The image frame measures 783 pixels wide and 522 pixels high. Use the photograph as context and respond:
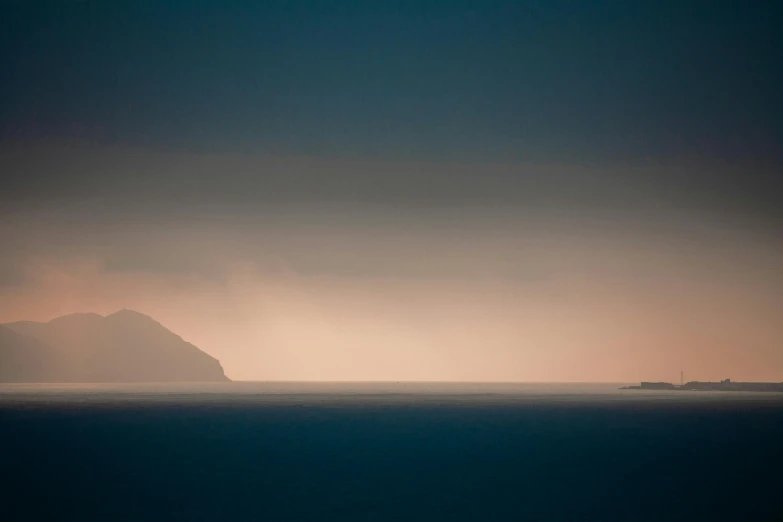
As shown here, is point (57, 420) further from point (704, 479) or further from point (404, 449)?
point (704, 479)

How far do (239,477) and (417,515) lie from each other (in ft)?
69.0

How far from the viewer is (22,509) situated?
52.1 metres

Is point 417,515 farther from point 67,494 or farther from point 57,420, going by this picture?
point 57,420

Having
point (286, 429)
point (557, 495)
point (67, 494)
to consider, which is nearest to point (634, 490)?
point (557, 495)

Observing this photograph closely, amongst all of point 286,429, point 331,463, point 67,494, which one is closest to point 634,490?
point 331,463

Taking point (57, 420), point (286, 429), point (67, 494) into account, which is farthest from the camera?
point (57, 420)

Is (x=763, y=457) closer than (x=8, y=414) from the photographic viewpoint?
Yes

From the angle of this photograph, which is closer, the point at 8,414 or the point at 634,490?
the point at 634,490

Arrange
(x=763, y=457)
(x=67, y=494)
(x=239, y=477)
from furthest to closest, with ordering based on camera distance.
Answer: (x=763, y=457) < (x=239, y=477) < (x=67, y=494)

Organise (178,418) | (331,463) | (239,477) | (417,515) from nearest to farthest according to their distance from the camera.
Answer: (417,515) < (239,477) < (331,463) < (178,418)

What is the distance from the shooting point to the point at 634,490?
61.5 metres

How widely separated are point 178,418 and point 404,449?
2727 inches

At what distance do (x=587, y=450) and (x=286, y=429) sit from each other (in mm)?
46948

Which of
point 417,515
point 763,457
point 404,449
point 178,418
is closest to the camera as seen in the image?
point 417,515
